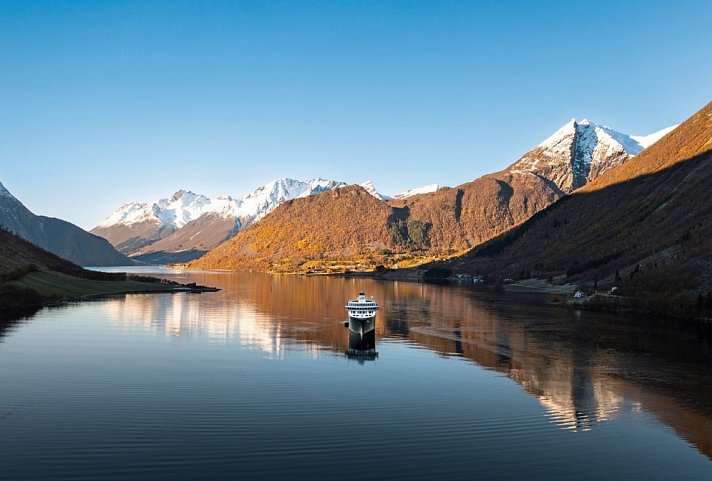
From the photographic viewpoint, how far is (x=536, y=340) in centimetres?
8644

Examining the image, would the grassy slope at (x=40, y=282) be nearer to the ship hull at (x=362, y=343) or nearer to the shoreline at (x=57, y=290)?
the shoreline at (x=57, y=290)

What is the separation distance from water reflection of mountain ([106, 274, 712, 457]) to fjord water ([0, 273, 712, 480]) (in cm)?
41

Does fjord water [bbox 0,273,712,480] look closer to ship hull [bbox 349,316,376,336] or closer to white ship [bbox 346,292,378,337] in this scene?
ship hull [bbox 349,316,376,336]

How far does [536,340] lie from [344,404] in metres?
49.7

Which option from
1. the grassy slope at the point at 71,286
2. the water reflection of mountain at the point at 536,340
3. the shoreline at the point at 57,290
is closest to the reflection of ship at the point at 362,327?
the water reflection of mountain at the point at 536,340

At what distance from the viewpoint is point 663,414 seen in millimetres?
45750

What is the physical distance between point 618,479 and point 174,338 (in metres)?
63.0

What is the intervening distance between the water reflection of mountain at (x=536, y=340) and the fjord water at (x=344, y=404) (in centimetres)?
41

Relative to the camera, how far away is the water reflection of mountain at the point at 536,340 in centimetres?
4933

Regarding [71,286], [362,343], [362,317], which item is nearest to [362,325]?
[362,317]

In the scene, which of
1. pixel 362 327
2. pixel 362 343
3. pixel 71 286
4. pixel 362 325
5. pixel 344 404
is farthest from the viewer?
pixel 71 286

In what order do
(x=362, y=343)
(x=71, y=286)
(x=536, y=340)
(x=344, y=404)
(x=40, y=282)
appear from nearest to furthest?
(x=344, y=404), (x=362, y=343), (x=536, y=340), (x=40, y=282), (x=71, y=286)

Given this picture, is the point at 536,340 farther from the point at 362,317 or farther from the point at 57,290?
the point at 57,290

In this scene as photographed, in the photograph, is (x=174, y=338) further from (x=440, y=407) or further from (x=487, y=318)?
(x=487, y=318)
